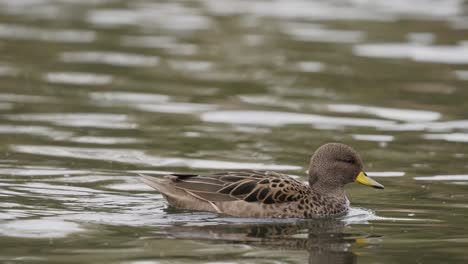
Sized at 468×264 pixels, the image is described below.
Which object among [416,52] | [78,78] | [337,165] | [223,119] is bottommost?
[337,165]

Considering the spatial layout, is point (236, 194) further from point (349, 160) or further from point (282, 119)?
point (282, 119)

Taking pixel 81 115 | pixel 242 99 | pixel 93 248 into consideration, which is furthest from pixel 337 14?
pixel 93 248

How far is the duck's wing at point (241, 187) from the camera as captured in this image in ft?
36.6

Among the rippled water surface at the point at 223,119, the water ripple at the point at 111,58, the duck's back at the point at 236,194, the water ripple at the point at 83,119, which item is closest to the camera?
the rippled water surface at the point at 223,119

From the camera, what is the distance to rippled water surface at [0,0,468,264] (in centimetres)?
1005

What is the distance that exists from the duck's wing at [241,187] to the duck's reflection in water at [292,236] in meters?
0.30

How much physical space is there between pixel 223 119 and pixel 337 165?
4.99 m

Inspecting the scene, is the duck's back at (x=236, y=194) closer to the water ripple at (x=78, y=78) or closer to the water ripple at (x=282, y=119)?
the water ripple at (x=282, y=119)

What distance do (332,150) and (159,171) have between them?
2.45 m

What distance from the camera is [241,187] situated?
1120 centimetres

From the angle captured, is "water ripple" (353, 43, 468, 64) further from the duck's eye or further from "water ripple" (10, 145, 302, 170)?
the duck's eye

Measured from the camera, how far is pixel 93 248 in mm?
9508

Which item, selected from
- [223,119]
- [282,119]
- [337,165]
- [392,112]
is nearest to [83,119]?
[223,119]

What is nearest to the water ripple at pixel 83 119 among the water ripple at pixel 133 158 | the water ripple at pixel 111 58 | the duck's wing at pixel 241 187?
the water ripple at pixel 133 158
